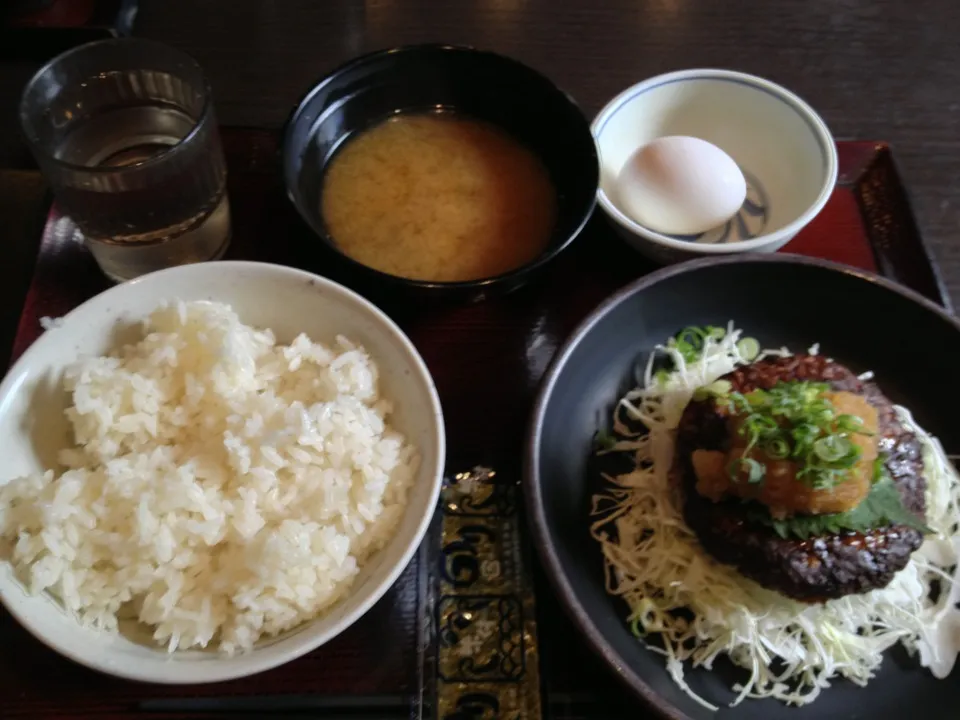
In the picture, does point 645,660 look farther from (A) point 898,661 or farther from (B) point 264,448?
(B) point 264,448

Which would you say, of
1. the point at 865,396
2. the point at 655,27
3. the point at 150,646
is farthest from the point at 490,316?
the point at 655,27

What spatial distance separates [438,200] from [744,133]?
90 centimetres

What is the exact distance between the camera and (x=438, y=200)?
191 cm

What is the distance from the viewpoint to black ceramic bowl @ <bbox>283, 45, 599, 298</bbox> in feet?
5.95

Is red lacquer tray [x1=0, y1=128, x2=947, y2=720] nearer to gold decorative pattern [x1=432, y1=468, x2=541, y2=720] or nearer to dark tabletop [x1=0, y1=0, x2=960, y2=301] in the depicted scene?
gold decorative pattern [x1=432, y1=468, x2=541, y2=720]

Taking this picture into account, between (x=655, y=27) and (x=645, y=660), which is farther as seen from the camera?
(x=655, y=27)

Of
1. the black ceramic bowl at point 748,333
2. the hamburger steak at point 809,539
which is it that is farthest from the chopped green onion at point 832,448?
the black ceramic bowl at point 748,333

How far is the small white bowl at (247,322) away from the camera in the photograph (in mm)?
1171

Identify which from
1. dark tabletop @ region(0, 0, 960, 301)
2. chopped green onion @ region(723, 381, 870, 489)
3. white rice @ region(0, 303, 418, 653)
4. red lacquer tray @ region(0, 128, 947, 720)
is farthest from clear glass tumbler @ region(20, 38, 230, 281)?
chopped green onion @ region(723, 381, 870, 489)

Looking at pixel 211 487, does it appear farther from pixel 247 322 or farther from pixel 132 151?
pixel 132 151

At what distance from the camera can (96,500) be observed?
128 cm

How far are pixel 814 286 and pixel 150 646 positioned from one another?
Answer: 154 cm

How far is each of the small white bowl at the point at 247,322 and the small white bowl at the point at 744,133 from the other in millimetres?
774

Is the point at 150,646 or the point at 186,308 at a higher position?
the point at 186,308
